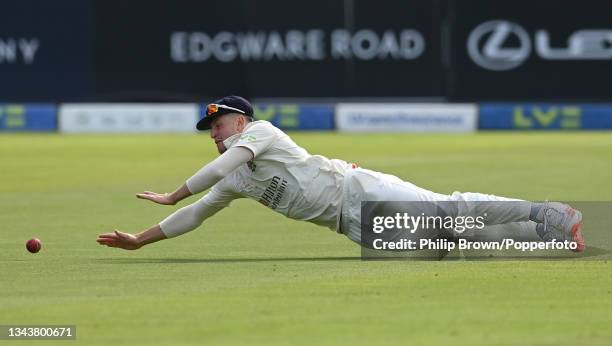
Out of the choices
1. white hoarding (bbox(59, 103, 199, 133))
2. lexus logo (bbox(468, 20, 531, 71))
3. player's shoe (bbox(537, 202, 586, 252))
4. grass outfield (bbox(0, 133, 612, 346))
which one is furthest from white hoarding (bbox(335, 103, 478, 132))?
player's shoe (bbox(537, 202, 586, 252))

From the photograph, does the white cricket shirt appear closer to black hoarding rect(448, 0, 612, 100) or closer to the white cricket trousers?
the white cricket trousers

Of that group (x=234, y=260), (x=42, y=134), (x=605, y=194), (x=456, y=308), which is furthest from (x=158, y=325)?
(x=42, y=134)

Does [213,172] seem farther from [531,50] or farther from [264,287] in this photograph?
[531,50]

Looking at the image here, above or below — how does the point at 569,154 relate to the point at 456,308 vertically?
below

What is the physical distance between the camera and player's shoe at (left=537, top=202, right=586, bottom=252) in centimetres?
954

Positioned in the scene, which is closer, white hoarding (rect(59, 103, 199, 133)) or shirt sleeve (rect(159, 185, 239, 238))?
shirt sleeve (rect(159, 185, 239, 238))

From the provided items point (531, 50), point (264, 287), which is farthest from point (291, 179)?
point (531, 50)

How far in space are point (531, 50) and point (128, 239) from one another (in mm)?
24893

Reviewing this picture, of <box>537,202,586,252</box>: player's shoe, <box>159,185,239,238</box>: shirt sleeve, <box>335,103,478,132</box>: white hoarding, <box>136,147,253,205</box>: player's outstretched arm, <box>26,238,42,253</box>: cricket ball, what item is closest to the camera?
<box>136,147,253,205</box>: player's outstretched arm

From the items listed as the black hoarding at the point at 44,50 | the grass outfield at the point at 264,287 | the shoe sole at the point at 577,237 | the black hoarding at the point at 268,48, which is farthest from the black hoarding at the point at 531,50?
the shoe sole at the point at 577,237

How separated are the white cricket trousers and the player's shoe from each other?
118 mm

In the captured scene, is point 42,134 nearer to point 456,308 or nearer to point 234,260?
point 234,260

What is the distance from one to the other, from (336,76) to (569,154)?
11396 millimetres

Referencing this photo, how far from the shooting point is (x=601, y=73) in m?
33.5
